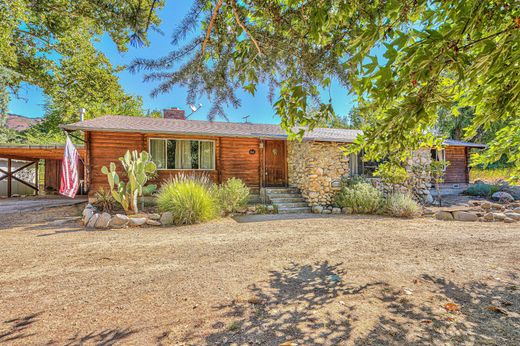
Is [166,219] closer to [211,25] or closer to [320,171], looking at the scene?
[211,25]

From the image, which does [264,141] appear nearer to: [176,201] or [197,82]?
[176,201]

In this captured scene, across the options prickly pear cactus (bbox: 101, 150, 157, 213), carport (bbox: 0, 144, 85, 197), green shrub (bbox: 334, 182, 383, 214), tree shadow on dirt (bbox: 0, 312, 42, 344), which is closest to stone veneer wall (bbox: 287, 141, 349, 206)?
green shrub (bbox: 334, 182, 383, 214)

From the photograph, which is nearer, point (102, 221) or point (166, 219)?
point (102, 221)

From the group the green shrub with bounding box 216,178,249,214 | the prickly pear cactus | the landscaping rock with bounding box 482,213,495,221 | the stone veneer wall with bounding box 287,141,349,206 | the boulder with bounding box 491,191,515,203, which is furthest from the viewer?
the boulder with bounding box 491,191,515,203

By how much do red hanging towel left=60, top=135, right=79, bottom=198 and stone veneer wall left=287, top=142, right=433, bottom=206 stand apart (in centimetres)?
781

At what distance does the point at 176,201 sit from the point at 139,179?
1421mm

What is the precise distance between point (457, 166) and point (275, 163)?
12.7m

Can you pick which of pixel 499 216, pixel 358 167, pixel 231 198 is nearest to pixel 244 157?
pixel 231 198

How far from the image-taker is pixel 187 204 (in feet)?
21.8

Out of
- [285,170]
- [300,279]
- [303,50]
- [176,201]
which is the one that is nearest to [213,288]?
[300,279]

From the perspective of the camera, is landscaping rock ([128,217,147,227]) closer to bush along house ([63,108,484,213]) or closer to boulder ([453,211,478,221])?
bush along house ([63,108,484,213])

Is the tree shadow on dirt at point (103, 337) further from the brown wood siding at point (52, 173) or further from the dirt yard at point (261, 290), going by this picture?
the brown wood siding at point (52, 173)

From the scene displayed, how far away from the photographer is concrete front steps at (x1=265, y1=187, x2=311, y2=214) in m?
8.94

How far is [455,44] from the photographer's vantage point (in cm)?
137
